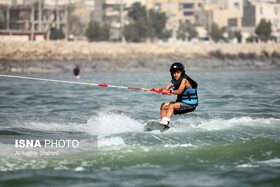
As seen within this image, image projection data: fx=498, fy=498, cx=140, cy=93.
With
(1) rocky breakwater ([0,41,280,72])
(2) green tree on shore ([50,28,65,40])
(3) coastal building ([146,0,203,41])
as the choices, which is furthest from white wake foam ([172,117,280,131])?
(3) coastal building ([146,0,203,41])

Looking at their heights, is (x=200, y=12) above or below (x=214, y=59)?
above

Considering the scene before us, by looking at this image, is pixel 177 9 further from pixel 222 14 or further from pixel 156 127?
pixel 156 127

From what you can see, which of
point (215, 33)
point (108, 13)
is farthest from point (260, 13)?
point (108, 13)

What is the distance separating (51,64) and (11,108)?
47288 millimetres

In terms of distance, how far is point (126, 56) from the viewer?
74250mm

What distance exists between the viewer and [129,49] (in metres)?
76.1

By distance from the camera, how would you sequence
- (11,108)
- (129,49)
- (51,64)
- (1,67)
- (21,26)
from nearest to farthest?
1. (11,108)
2. (1,67)
3. (51,64)
4. (129,49)
5. (21,26)

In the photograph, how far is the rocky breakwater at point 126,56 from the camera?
215 feet

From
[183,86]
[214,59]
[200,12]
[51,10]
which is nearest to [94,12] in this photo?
[51,10]

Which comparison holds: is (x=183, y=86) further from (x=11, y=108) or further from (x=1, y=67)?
(x=1, y=67)

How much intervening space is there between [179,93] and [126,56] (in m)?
63.5

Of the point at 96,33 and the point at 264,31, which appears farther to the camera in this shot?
the point at 264,31

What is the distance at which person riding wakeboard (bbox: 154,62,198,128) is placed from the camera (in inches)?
431

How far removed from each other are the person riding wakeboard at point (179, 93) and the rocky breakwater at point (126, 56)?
168ft
